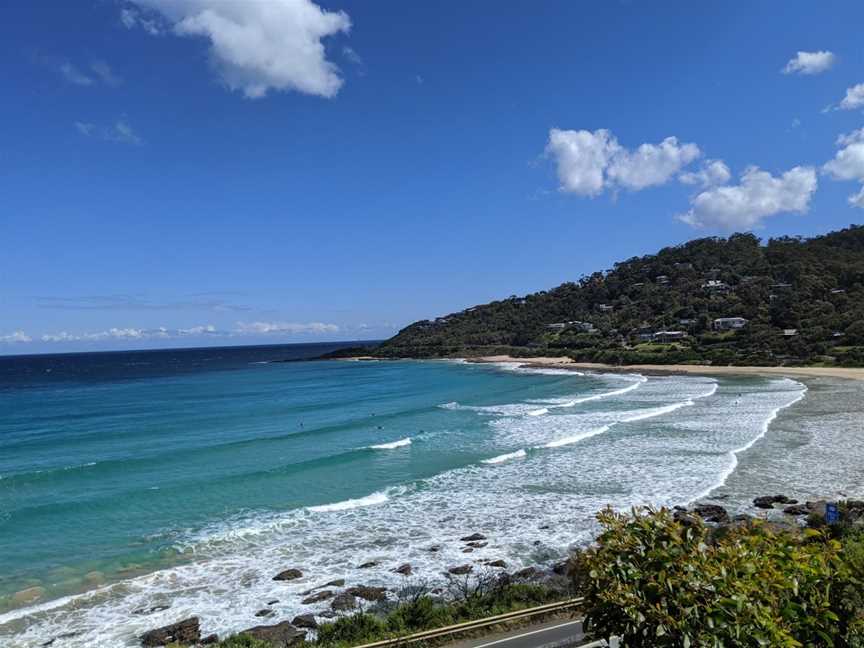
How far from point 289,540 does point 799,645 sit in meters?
16.9

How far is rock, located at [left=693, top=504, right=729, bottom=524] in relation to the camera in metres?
17.7

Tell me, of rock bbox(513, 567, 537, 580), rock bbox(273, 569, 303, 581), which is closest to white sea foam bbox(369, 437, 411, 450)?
rock bbox(273, 569, 303, 581)

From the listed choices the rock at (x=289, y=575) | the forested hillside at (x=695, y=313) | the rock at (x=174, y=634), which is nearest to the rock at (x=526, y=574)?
the rock at (x=289, y=575)

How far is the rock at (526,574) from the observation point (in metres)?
14.6

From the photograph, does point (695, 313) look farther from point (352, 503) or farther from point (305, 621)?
point (305, 621)

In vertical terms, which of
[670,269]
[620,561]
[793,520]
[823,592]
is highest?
[670,269]

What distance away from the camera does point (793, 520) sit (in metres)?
17.5

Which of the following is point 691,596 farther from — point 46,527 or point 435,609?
point 46,527

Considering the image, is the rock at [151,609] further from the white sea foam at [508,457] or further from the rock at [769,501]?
the rock at [769,501]

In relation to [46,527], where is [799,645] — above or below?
above

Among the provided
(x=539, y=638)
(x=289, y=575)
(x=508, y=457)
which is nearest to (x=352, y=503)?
(x=289, y=575)

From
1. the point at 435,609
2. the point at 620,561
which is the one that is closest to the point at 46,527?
the point at 435,609

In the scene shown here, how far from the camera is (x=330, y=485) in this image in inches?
983

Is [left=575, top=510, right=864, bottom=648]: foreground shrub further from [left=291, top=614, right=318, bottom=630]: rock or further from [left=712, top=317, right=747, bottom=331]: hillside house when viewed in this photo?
[left=712, top=317, right=747, bottom=331]: hillside house
